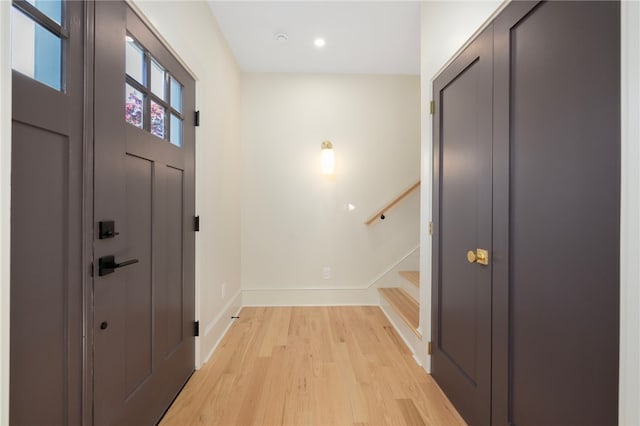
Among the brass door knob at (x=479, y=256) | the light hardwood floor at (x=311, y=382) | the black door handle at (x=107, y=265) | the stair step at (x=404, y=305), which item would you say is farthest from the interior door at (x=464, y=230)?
the black door handle at (x=107, y=265)

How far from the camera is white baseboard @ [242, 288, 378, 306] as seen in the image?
337cm

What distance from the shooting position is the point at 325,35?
2.64m

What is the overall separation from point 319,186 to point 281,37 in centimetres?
158

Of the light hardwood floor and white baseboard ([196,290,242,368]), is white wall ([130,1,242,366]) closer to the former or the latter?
white baseboard ([196,290,242,368])

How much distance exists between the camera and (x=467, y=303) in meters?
1.54

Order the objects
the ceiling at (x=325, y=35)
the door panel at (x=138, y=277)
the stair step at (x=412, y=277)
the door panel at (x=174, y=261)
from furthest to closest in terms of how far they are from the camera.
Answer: the stair step at (x=412, y=277) < the ceiling at (x=325, y=35) < the door panel at (x=174, y=261) < the door panel at (x=138, y=277)

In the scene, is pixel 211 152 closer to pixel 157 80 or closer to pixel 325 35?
pixel 157 80

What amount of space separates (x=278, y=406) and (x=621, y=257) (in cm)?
173

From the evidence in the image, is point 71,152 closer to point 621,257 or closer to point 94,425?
point 94,425

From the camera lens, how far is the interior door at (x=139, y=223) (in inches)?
44.6

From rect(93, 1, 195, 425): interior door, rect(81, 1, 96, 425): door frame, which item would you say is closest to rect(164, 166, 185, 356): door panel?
rect(93, 1, 195, 425): interior door

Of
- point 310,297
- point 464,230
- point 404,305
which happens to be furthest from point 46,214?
point 310,297

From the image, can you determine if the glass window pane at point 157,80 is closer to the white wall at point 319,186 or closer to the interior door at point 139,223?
the interior door at point 139,223

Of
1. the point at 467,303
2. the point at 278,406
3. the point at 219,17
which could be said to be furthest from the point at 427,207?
the point at 219,17
